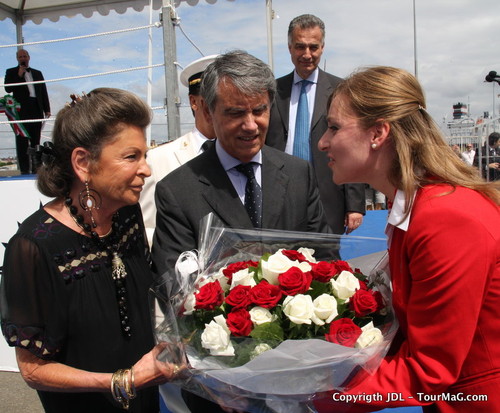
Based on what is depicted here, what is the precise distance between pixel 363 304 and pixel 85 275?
1098 millimetres

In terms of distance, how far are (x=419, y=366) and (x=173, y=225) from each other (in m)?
1.16

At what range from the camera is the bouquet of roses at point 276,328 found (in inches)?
49.8

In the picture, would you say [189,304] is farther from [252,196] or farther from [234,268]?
[252,196]

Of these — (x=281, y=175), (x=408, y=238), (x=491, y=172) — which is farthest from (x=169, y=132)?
(x=491, y=172)

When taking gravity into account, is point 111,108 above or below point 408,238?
above

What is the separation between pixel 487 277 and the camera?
1.26m

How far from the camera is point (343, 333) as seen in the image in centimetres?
129

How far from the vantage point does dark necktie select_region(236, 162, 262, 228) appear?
2104 mm

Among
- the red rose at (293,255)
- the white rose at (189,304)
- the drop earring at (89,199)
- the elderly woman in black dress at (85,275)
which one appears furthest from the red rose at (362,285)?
the drop earring at (89,199)

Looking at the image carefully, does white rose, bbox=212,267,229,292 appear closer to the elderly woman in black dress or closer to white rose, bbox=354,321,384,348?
the elderly woman in black dress

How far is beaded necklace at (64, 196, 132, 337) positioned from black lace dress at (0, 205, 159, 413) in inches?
0.7

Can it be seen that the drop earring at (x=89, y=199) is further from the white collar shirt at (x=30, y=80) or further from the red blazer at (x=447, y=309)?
the white collar shirt at (x=30, y=80)

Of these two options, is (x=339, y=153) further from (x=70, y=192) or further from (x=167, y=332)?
(x=70, y=192)

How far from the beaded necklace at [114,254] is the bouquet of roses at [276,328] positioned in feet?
1.25
